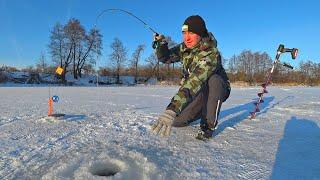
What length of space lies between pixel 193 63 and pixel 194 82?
1.83 feet

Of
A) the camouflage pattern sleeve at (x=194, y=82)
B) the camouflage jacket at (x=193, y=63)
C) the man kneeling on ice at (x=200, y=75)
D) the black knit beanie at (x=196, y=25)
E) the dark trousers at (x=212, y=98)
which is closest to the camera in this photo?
the camouflage pattern sleeve at (x=194, y=82)

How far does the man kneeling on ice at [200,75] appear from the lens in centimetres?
353

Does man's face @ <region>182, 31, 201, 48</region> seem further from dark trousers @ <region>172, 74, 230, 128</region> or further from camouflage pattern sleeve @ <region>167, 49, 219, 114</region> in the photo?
dark trousers @ <region>172, 74, 230, 128</region>

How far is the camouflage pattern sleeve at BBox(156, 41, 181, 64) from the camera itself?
4480mm

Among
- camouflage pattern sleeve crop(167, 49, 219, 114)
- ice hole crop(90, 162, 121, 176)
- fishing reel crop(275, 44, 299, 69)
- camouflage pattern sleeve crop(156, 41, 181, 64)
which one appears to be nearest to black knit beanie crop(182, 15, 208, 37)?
camouflage pattern sleeve crop(167, 49, 219, 114)

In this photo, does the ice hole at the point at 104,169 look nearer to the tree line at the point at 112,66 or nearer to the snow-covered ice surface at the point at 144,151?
the snow-covered ice surface at the point at 144,151

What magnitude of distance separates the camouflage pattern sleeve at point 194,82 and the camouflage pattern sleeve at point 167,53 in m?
0.82

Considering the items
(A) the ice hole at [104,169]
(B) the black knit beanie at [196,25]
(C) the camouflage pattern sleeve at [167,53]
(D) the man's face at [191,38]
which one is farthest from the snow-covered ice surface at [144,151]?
(B) the black knit beanie at [196,25]

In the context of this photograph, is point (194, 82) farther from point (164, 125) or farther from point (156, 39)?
point (156, 39)

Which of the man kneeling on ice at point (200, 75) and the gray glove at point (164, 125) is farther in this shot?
the man kneeling on ice at point (200, 75)

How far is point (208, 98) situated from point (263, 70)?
72.3 m

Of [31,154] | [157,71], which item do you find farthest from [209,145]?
[157,71]

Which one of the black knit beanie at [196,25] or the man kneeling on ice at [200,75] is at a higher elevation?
the black knit beanie at [196,25]

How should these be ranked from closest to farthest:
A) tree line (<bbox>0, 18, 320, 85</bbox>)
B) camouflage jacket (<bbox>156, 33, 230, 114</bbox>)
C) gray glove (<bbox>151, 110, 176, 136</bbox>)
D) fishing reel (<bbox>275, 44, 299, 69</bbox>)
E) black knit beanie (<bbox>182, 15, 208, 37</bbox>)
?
gray glove (<bbox>151, 110, 176, 136</bbox>)
camouflage jacket (<bbox>156, 33, 230, 114</bbox>)
black knit beanie (<bbox>182, 15, 208, 37</bbox>)
fishing reel (<bbox>275, 44, 299, 69</bbox>)
tree line (<bbox>0, 18, 320, 85</bbox>)
